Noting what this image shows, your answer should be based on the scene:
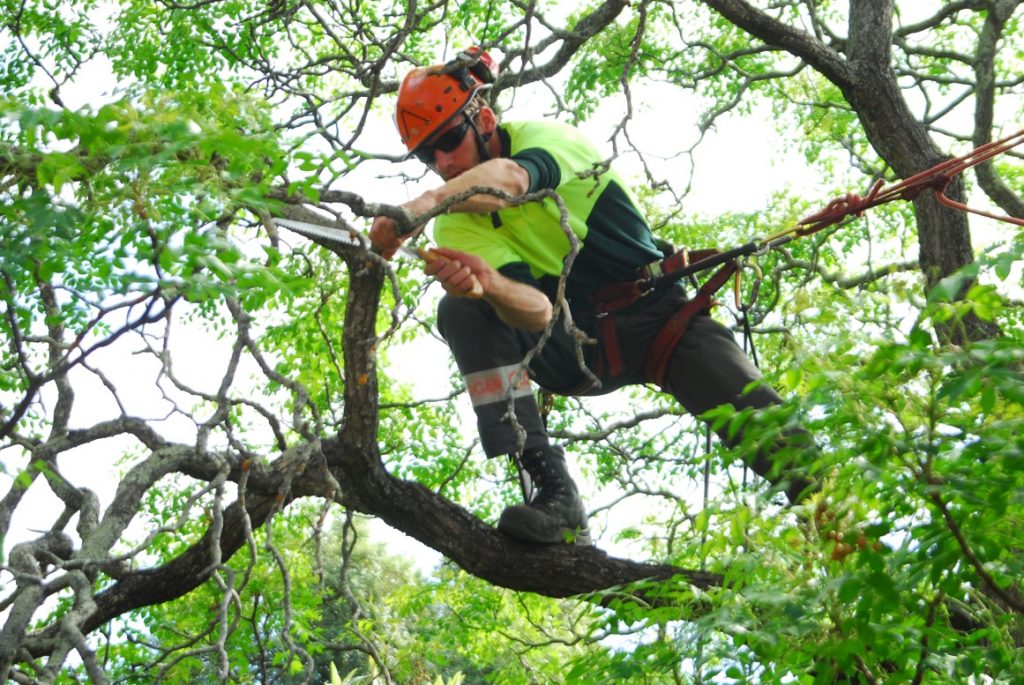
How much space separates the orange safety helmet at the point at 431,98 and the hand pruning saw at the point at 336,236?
2.21ft

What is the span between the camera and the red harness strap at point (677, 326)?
4504 mm

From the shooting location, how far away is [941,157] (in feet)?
18.8

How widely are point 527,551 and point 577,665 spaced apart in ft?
3.26

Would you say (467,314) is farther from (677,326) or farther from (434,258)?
(677,326)

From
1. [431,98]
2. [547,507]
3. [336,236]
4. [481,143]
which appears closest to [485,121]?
[481,143]

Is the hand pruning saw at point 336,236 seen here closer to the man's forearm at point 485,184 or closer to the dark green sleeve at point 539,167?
the man's forearm at point 485,184

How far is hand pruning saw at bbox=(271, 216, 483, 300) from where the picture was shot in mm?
3637

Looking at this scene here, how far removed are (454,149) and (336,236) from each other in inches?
38.5

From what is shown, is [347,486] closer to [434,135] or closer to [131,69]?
[434,135]

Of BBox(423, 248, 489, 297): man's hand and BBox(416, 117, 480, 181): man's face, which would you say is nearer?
BBox(423, 248, 489, 297): man's hand

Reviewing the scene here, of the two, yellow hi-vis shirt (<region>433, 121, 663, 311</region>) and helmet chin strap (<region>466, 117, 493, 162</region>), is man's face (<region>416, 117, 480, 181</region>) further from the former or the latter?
yellow hi-vis shirt (<region>433, 121, 663, 311</region>)

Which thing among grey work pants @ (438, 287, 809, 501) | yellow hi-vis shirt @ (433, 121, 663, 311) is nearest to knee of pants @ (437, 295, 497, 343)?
grey work pants @ (438, 287, 809, 501)

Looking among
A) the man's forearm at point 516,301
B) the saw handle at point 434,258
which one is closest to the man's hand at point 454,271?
the saw handle at point 434,258

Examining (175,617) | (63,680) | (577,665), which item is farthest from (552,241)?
(175,617)
